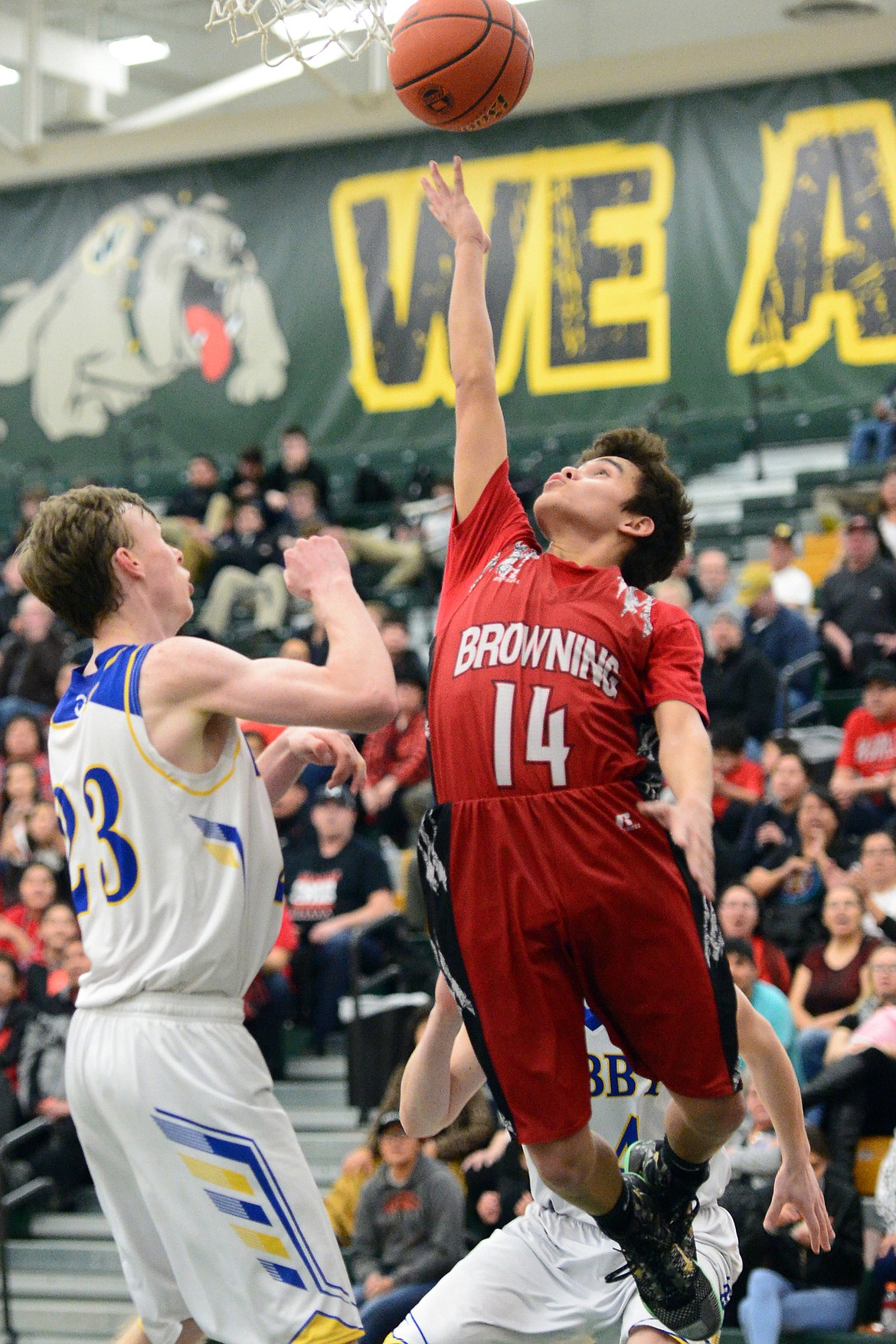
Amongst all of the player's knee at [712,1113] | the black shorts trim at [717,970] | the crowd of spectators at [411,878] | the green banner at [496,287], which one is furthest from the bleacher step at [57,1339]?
the green banner at [496,287]

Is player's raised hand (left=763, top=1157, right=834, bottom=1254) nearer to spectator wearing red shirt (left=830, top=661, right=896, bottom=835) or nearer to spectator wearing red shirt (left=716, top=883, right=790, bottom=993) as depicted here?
spectator wearing red shirt (left=716, top=883, right=790, bottom=993)

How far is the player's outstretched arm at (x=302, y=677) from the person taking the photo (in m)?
3.63

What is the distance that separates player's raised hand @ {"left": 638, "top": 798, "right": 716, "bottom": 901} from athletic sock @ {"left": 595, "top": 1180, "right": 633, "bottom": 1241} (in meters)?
0.88

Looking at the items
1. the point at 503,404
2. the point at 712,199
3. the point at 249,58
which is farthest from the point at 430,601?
the point at 249,58

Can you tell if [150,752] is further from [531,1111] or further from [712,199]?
[712,199]

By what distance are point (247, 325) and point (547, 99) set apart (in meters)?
3.92

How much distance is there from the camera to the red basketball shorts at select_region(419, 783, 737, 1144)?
378 cm

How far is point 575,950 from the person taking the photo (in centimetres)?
381

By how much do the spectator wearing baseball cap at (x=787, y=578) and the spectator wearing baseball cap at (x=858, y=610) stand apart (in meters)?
0.95

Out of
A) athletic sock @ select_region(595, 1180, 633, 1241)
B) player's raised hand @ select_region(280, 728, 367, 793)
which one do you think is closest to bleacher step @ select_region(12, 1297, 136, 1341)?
athletic sock @ select_region(595, 1180, 633, 1241)

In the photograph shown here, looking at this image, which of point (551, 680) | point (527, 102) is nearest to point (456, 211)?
point (551, 680)

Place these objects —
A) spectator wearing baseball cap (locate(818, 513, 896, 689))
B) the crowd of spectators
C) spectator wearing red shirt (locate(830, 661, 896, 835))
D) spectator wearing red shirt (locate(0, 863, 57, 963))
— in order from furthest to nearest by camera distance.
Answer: spectator wearing baseball cap (locate(818, 513, 896, 689))
spectator wearing red shirt (locate(0, 863, 57, 963))
spectator wearing red shirt (locate(830, 661, 896, 835))
the crowd of spectators

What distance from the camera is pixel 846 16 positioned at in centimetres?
1617

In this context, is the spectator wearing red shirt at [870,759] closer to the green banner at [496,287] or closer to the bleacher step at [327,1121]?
the bleacher step at [327,1121]
